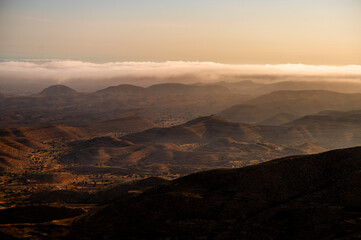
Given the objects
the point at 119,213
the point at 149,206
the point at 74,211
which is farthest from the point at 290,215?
the point at 74,211

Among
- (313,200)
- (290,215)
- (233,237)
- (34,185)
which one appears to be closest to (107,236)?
(233,237)

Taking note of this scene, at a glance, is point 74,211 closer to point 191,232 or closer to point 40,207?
point 40,207

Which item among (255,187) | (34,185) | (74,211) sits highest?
(255,187)

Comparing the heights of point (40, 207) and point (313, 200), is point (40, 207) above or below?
below

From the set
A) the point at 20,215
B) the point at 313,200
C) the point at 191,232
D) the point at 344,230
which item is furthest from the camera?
the point at 20,215

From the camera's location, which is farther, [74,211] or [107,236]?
[74,211]

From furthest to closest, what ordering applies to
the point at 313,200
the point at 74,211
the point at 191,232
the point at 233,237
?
the point at 74,211
the point at 313,200
the point at 191,232
the point at 233,237
